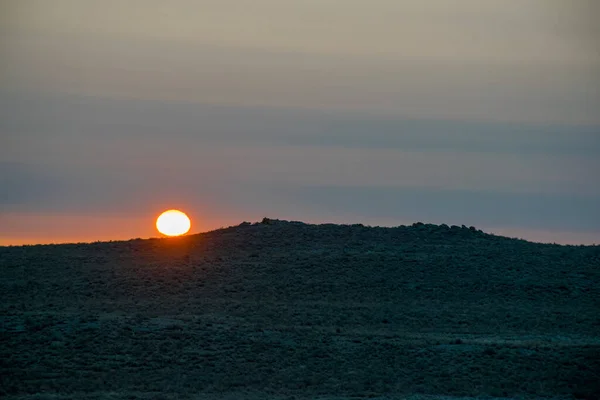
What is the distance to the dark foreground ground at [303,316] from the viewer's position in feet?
108

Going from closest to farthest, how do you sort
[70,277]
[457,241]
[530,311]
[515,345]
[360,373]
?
[360,373] → [515,345] → [530,311] → [70,277] → [457,241]

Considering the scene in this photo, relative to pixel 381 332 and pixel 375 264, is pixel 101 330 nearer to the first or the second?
pixel 381 332

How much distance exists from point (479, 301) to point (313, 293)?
7111 mm

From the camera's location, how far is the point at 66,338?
36.1 meters

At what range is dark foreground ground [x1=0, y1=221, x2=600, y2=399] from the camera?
3291cm

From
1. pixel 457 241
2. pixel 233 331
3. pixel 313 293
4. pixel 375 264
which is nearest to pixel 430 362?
pixel 233 331

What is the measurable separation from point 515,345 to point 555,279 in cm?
1157

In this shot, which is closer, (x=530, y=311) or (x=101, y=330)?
(x=101, y=330)

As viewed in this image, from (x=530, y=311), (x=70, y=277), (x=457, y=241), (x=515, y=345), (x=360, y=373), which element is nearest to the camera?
(x=360, y=373)

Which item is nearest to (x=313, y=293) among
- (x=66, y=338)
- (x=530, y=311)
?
(x=530, y=311)

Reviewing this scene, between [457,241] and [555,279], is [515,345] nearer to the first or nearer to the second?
[555,279]

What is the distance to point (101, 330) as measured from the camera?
3697cm

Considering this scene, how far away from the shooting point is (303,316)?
40.5 meters

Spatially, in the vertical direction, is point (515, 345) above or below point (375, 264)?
below
